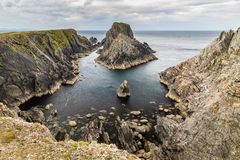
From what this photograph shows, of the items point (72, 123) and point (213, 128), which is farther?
point (72, 123)

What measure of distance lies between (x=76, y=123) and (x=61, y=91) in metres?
37.7

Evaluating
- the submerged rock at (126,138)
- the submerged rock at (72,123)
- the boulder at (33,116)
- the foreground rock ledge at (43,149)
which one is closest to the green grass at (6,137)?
the foreground rock ledge at (43,149)

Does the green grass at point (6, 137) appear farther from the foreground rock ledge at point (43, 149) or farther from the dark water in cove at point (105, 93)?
the dark water in cove at point (105, 93)

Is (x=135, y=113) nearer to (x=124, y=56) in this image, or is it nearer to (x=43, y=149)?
(x=43, y=149)

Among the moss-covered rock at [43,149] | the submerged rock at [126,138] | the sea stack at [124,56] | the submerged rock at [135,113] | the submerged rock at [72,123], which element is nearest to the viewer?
the moss-covered rock at [43,149]

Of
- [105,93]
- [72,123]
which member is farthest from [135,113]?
[105,93]

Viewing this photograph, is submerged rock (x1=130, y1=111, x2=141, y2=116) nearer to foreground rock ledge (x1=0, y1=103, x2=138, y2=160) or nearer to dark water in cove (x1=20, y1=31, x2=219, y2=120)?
dark water in cove (x1=20, y1=31, x2=219, y2=120)

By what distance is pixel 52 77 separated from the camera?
113 meters

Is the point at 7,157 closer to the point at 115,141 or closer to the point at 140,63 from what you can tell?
the point at 115,141

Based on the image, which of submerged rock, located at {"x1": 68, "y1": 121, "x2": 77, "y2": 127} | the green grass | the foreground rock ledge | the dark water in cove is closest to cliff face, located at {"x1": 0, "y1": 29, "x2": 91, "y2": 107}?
the dark water in cove

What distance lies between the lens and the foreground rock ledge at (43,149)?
2622 centimetres

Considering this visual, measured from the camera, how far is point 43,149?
27594 mm

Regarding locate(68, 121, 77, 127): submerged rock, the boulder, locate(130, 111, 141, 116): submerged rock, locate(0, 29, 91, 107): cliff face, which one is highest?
locate(0, 29, 91, 107): cliff face

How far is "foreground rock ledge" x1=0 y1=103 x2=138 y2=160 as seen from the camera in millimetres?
26219
